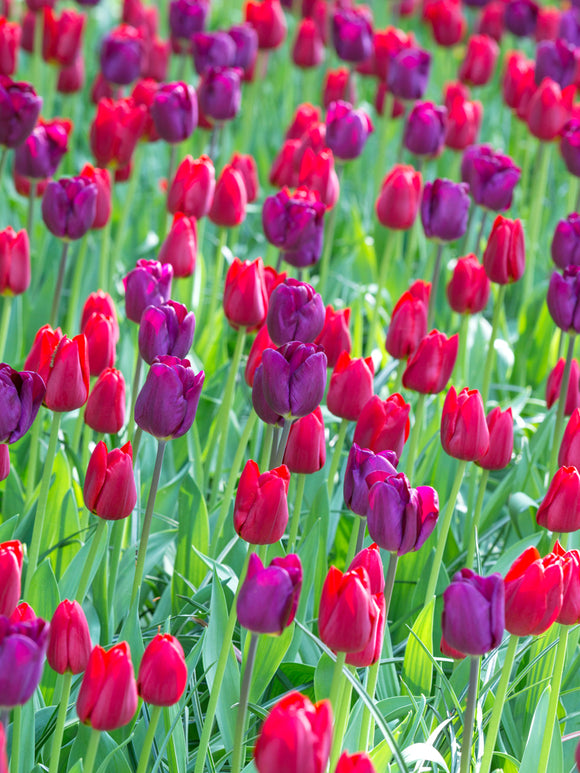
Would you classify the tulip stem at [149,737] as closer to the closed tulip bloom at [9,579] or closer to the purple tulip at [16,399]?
the closed tulip bloom at [9,579]

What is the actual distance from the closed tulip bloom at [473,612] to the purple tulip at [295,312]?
0.63m

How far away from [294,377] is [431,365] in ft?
1.45

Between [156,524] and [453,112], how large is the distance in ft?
6.36

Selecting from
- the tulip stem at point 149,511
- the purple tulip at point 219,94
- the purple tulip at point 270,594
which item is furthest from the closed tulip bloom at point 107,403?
the purple tulip at point 219,94

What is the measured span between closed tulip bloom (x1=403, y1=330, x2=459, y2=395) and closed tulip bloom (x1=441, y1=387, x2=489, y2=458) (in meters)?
0.21

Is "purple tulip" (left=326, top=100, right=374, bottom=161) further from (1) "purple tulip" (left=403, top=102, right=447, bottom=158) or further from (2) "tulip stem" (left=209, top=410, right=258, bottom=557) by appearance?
(2) "tulip stem" (left=209, top=410, right=258, bottom=557)

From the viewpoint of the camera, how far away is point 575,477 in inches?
58.9

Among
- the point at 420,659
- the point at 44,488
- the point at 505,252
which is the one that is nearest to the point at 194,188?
the point at 505,252

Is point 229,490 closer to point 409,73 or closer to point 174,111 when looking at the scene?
point 174,111

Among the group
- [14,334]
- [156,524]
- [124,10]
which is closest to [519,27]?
[124,10]

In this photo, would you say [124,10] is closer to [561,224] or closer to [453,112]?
[453,112]

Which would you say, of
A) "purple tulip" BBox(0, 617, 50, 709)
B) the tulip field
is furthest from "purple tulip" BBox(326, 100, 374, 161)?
"purple tulip" BBox(0, 617, 50, 709)

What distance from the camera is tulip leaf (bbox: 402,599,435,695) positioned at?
1.67m

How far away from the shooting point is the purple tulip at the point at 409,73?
3285 millimetres
